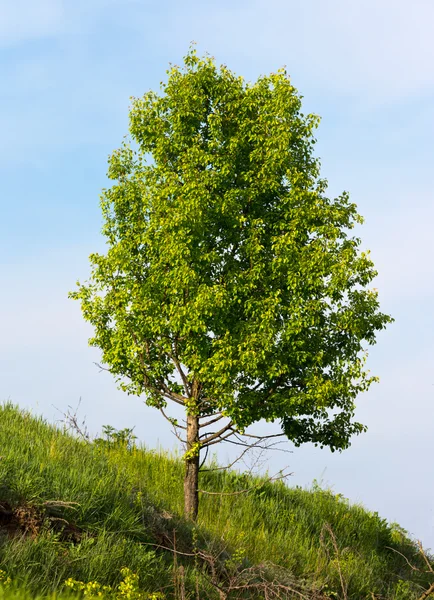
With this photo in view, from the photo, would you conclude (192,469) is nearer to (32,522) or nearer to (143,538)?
(143,538)

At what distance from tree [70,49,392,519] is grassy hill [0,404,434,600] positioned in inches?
96.5

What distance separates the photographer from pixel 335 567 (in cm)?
1357

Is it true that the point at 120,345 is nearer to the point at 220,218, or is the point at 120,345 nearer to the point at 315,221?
the point at 220,218

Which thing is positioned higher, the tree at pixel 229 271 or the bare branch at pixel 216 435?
the tree at pixel 229 271

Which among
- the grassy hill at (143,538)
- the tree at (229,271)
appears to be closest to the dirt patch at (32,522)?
the grassy hill at (143,538)

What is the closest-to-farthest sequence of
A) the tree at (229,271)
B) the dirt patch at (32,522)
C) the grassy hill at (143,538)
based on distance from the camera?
the grassy hill at (143,538) → the dirt patch at (32,522) → the tree at (229,271)

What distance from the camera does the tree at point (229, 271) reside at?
14.2 m

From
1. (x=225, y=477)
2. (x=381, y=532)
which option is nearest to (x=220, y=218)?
(x=225, y=477)

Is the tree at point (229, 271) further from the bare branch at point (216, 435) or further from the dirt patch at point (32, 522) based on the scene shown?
the dirt patch at point (32, 522)

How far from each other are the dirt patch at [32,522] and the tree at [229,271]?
528 cm

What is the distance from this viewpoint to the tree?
46.5ft

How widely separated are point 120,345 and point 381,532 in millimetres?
10014

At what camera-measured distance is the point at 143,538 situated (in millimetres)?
9969

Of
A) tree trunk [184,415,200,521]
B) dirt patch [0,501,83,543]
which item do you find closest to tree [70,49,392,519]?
tree trunk [184,415,200,521]
